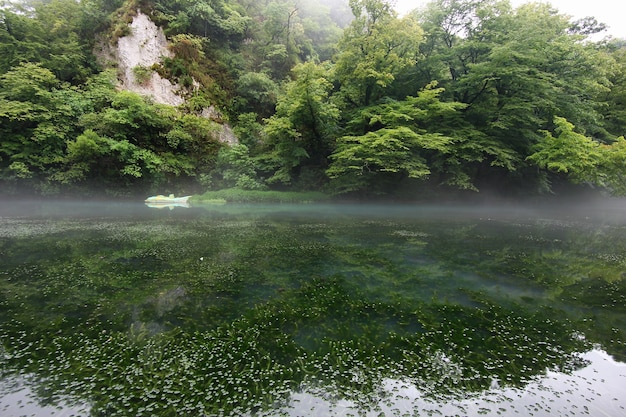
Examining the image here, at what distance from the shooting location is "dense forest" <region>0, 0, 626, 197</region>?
19.8 meters

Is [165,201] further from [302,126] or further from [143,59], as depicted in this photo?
[143,59]

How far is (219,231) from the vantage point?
35.4 ft

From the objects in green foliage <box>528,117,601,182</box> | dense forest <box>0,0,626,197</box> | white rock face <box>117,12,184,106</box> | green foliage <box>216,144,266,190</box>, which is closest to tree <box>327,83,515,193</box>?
dense forest <box>0,0,626,197</box>

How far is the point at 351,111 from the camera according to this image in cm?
2345

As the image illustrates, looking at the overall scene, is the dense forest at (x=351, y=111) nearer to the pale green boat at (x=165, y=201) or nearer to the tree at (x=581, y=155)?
the tree at (x=581, y=155)

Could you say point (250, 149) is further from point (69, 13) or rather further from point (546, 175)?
point (546, 175)

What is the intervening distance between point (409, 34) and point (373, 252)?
17491mm

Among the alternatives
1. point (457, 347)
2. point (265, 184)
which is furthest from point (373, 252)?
point (265, 184)

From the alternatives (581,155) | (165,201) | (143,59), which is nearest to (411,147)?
(581,155)

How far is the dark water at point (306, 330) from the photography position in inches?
104

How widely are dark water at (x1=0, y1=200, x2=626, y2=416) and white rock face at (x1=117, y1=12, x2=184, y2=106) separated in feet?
60.8

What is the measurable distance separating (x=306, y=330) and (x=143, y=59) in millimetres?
27878

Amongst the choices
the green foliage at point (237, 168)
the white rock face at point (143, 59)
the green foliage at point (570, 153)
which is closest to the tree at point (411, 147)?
the green foliage at point (570, 153)

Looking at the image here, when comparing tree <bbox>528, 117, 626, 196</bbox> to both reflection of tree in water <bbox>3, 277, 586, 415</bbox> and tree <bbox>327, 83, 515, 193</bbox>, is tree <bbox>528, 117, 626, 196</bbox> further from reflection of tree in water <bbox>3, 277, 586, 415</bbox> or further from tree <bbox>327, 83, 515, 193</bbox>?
reflection of tree in water <bbox>3, 277, 586, 415</bbox>
